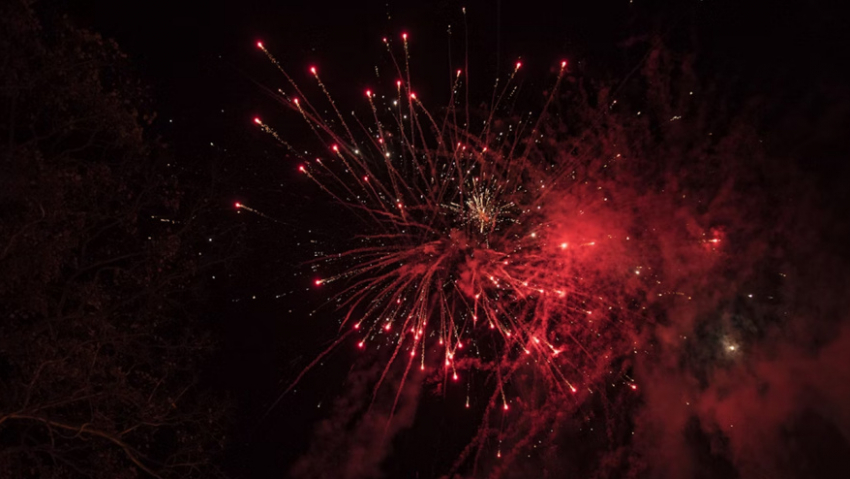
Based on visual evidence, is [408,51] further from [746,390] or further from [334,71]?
[746,390]

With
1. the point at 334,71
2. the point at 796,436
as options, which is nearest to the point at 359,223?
the point at 334,71

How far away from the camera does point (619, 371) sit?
772 cm

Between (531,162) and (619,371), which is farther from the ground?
(531,162)

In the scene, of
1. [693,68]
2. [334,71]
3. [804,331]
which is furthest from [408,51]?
[804,331]

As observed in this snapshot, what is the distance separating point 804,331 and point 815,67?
10.4 ft

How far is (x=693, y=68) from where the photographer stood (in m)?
7.14

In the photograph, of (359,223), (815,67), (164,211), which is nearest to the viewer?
(815,67)

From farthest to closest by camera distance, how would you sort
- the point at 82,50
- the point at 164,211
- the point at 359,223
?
the point at 359,223 → the point at 164,211 → the point at 82,50

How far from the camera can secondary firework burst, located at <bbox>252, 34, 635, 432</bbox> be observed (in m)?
7.23

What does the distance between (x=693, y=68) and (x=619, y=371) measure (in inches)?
153

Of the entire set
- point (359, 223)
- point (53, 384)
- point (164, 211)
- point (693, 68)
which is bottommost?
point (53, 384)

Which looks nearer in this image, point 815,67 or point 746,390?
point 815,67

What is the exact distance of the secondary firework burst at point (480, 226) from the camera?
7227 mm

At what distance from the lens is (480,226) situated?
720cm
